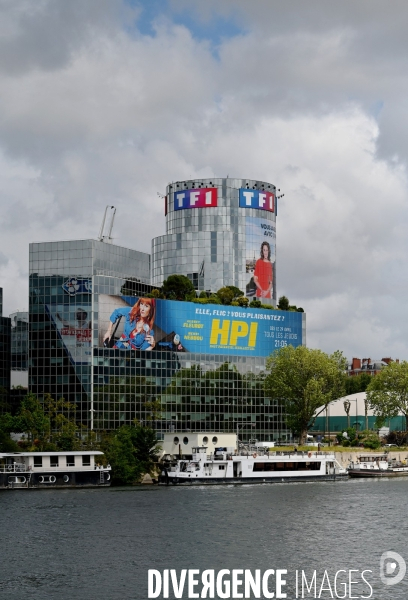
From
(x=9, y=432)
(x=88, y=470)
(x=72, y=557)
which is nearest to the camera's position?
(x=72, y=557)

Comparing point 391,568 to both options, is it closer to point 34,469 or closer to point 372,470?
point 34,469

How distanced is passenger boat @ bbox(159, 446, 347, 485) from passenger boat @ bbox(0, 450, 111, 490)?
41.5 feet

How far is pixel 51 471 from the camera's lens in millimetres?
157625

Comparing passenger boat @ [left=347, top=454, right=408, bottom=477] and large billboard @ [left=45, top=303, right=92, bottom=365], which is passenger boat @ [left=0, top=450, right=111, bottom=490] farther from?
passenger boat @ [left=347, top=454, right=408, bottom=477]

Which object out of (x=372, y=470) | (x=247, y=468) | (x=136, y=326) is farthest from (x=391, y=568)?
(x=136, y=326)

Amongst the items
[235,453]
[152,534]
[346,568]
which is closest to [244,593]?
[346,568]

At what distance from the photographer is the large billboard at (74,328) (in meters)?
189

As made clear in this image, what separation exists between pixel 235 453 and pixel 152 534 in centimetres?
7740

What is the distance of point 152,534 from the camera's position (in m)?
98.2

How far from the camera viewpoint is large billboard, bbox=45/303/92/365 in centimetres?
18875

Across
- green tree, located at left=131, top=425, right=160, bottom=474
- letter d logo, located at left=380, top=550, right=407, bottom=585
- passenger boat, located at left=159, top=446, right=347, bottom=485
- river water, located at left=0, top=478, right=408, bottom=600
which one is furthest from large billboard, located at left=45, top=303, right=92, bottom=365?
letter d logo, located at left=380, top=550, right=407, bottom=585

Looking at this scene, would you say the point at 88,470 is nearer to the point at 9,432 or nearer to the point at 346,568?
the point at 9,432

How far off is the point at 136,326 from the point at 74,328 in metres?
13.0

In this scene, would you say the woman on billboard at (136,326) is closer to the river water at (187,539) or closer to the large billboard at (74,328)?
the large billboard at (74,328)
